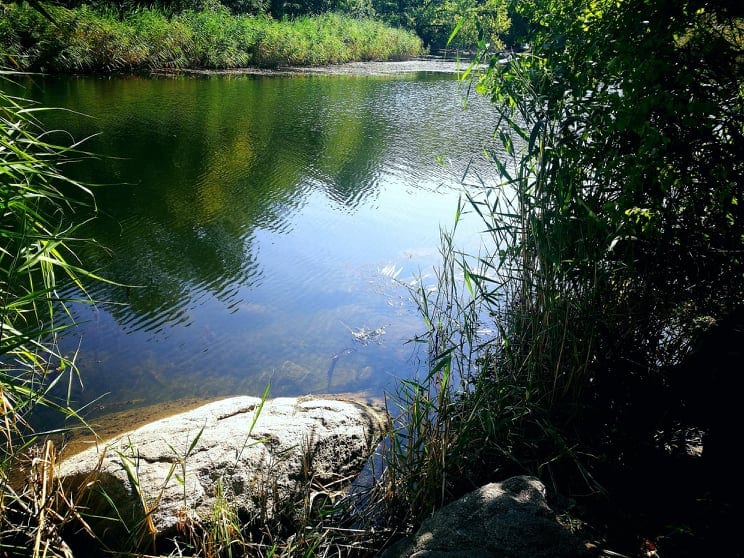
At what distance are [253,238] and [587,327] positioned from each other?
4165 mm

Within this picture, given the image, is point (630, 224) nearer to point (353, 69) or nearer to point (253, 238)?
point (253, 238)

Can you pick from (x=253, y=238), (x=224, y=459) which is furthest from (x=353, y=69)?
(x=224, y=459)

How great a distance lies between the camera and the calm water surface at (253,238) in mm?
4086

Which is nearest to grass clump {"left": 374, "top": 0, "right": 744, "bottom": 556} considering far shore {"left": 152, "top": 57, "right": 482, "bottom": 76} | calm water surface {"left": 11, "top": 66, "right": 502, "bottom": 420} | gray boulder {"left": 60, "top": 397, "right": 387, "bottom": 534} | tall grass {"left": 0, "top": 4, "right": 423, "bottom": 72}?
gray boulder {"left": 60, "top": 397, "right": 387, "bottom": 534}

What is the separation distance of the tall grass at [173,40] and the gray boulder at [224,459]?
743 cm

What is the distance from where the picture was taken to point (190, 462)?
2602 millimetres

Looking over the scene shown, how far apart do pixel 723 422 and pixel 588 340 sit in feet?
2.16

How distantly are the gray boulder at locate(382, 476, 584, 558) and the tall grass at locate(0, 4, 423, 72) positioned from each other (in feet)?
28.7

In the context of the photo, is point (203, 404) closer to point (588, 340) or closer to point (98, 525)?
point (98, 525)

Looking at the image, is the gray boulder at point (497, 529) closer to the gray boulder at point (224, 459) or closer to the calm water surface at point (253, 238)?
the gray boulder at point (224, 459)

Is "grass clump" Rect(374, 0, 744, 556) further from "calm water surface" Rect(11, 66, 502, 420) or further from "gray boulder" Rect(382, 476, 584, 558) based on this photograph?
"calm water surface" Rect(11, 66, 502, 420)

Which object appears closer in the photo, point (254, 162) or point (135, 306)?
point (135, 306)

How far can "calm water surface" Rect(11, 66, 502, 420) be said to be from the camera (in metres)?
4.09

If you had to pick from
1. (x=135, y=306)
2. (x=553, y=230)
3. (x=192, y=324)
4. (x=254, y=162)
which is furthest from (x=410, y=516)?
(x=254, y=162)
